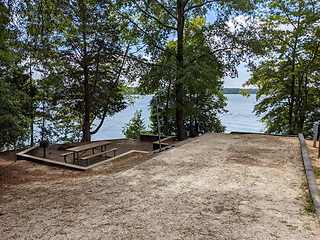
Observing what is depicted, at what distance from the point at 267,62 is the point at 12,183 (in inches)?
567

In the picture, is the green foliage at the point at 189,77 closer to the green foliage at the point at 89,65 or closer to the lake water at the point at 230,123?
the lake water at the point at 230,123

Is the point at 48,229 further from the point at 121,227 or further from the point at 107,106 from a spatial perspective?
the point at 107,106

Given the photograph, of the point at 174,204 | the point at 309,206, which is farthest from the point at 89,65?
the point at 309,206

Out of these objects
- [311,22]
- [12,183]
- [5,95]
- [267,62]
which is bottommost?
[12,183]

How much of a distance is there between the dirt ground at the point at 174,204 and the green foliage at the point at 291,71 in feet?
32.8

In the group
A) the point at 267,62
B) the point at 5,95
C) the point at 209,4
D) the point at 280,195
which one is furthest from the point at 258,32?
the point at 5,95

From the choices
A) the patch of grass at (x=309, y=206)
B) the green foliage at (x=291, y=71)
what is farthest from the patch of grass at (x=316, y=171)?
the green foliage at (x=291, y=71)

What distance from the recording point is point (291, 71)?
1377 centimetres

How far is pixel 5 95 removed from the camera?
5.97 meters

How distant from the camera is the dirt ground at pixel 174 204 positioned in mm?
Result: 2682

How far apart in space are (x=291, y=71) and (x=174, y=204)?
13452 mm

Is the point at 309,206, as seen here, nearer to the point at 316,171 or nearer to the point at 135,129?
the point at 316,171

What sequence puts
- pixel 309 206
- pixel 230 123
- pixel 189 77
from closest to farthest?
1. pixel 309 206
2. pixel 189 77
3. pixel 230 123

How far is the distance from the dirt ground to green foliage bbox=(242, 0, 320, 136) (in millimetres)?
10005
